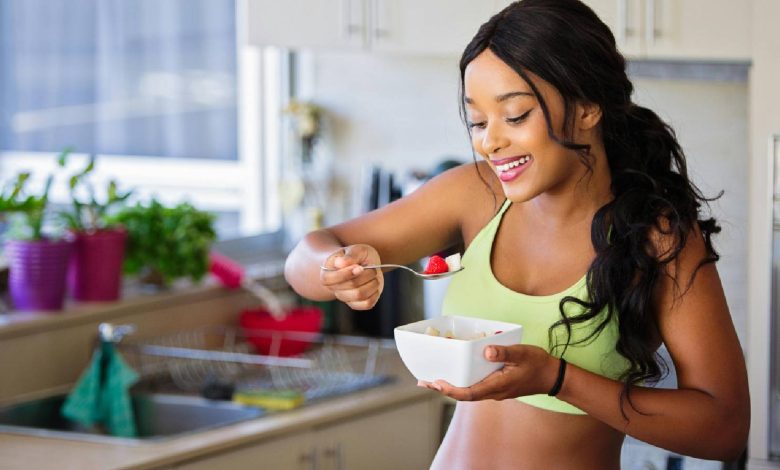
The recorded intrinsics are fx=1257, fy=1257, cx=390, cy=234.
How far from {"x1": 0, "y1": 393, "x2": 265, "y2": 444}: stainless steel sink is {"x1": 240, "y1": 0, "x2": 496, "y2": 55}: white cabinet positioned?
96 cm

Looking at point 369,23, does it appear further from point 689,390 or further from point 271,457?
point 689,390

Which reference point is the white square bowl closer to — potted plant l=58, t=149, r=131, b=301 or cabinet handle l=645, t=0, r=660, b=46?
cabinet handle l=645, t=0, r=660, b=46

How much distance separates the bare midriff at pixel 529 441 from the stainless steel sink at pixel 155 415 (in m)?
0.97

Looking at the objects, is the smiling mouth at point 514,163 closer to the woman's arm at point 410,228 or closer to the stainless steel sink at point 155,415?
the woman's arm at point 410,228

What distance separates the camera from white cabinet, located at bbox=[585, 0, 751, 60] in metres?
2.74

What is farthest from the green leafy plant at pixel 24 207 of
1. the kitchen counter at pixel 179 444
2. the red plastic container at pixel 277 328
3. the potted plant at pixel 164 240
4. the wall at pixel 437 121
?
the wall at pixel 437 121

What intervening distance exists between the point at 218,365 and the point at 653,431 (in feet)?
5.90

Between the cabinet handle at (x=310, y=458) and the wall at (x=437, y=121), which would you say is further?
the wall at (x=437, y=121)

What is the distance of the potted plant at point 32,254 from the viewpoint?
9.65ft

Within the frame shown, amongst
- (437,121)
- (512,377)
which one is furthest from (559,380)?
(437,121)

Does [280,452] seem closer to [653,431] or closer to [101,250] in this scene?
[101,250]

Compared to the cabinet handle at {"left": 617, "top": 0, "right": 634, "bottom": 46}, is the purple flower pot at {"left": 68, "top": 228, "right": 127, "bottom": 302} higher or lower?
lower

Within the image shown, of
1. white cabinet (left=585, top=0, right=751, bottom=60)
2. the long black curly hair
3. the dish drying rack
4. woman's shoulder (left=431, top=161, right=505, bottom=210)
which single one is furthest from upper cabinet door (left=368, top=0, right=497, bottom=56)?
the long black curly hair

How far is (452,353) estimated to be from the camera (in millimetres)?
1636
